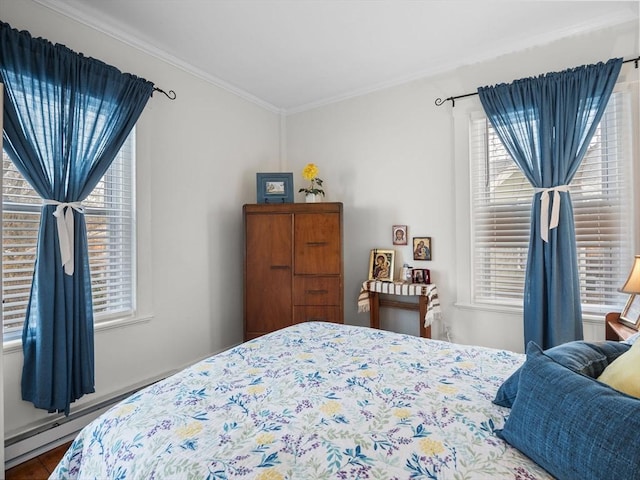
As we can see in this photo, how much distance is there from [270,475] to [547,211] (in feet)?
8.25

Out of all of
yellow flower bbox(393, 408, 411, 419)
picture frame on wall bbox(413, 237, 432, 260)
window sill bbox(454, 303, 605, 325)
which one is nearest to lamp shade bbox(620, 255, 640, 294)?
window sill bbox(454, 303, 605, 325)

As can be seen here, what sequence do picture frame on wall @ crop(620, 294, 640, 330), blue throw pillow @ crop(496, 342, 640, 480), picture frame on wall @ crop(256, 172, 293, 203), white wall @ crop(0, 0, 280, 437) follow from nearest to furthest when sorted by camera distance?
blue throw pillow @ crop(496, 342, 640, 480) → picture frame on wall @ crop(620, 294, 640, 330) → white wall @ crop(0, 0, 280, 437) → picture frame on wall @ crop(256, 172, 293, 203)

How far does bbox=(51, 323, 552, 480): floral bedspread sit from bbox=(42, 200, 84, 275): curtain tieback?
3.84ft

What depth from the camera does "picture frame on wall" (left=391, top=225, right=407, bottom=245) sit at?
3238 mm

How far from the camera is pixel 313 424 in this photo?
1.07 metres

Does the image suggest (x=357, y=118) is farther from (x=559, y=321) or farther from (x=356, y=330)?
(x=559, y=321)

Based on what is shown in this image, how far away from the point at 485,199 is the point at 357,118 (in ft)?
4.95

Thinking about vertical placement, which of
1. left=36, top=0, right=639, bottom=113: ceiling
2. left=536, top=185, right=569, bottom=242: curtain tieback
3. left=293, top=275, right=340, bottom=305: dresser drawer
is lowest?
left=293, top=275, right=340, bottom=305: dresser drawer

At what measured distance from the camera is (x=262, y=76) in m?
3.18

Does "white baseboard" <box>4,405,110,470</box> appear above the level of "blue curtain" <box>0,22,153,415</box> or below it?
below

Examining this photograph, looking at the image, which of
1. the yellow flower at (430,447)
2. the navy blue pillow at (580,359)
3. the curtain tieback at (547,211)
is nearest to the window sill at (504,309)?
the curtain tieback at (547,211)

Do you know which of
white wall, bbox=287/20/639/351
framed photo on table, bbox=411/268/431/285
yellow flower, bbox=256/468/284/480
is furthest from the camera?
framed photo on table, bbox=411/268/431/285

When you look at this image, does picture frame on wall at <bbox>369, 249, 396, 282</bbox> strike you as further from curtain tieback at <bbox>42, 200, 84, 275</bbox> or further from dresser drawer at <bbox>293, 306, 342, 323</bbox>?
curtain tieback at <bbox>42, 200, 84, 275</bbox>

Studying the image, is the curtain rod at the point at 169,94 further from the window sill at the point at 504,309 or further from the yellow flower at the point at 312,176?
the window sill at the point at 504,309
